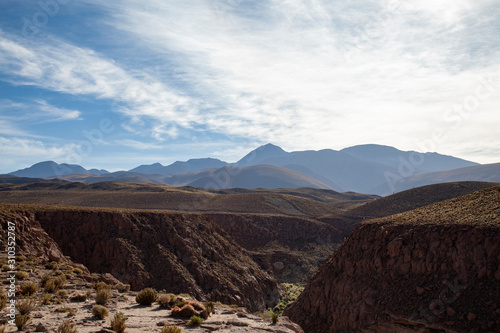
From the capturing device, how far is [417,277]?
1912 centimetres

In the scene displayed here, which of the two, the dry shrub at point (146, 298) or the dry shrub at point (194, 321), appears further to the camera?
the dry shrub at point (146, 298)

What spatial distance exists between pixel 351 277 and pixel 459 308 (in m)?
7.03

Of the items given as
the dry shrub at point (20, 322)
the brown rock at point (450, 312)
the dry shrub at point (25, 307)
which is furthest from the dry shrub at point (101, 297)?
the brown rock at point (450, 312)

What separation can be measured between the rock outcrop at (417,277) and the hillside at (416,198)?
3720cm

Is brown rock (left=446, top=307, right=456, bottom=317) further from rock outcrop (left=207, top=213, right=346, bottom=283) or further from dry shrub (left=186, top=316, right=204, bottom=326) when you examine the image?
rock outcrop (left=207, top=213, right=346, bottom=283)

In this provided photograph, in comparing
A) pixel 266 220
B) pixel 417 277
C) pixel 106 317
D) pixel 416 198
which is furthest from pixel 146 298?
pixel 416 198

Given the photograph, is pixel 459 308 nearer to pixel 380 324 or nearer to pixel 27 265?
pixel 380 324

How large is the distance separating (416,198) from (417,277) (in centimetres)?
4818

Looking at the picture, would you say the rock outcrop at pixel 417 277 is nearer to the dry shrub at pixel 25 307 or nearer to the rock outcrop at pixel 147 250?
the rock outcrop at pixel 147 250

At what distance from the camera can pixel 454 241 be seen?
62.2ft

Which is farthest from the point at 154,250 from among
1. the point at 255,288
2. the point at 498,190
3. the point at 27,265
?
the point at 498,190


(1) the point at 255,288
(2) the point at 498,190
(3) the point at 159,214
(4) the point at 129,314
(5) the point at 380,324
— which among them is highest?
(2) the point at 498,190

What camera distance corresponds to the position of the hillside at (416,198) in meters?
59.9

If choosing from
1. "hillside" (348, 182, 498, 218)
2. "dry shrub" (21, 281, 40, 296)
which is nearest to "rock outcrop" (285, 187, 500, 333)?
"dry shrub" (21, 281, 40, 296)
